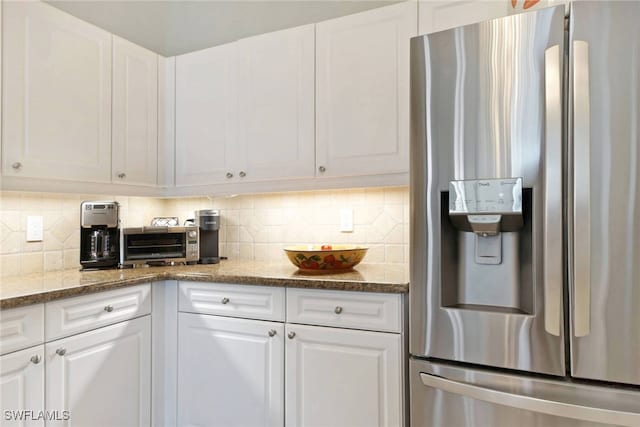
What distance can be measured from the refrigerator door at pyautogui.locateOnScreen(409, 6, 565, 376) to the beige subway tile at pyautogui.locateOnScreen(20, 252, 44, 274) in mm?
1825

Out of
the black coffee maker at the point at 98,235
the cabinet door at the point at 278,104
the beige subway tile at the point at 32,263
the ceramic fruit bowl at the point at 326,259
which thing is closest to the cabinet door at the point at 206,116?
the cabinet door at the point at 278,104

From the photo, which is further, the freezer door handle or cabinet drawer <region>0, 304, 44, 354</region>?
cabinet drawer <region>0, 304, 44, 354</region>

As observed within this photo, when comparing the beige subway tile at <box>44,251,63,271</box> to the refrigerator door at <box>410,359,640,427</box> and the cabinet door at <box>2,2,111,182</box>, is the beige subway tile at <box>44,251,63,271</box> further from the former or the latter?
the refrigerator door at <box>410,359,640,427</box>

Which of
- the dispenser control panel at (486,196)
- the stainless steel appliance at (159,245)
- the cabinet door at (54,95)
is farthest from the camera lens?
the stainless steel appliance at (159,245)

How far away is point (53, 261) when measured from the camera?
221cm

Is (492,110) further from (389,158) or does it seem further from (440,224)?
(389,158)

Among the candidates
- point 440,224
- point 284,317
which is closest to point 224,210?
point 284,317

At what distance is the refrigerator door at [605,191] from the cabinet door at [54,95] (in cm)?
200

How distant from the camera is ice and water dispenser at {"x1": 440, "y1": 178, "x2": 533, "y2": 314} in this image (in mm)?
1314

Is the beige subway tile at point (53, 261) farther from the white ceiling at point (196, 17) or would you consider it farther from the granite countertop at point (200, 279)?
the white ceiling at point (196, 17)

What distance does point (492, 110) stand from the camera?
134 cm

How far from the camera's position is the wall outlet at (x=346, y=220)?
238 centimetres

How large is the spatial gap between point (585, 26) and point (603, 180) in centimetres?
44

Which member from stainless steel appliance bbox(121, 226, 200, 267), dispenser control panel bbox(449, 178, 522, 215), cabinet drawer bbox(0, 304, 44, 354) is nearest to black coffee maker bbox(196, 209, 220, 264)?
stainless steel appliance bbox(121, 226, 200, 267)
